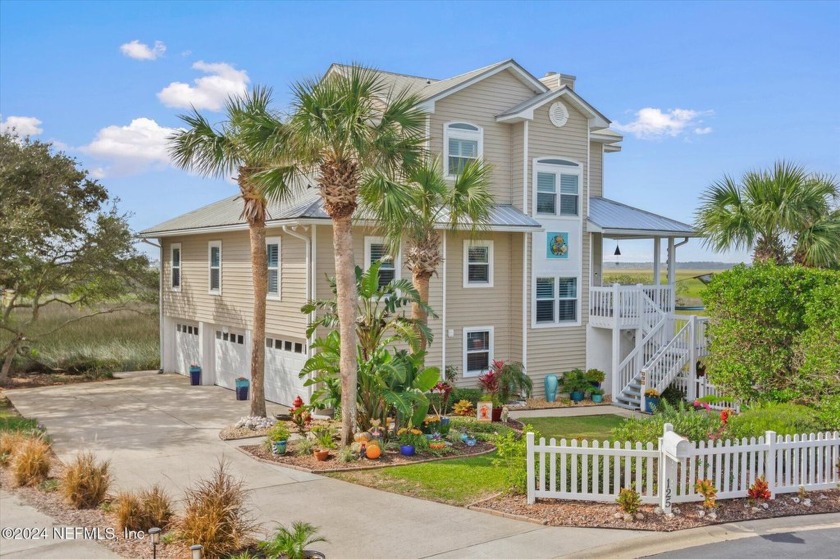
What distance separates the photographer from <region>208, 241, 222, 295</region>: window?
21594 mm

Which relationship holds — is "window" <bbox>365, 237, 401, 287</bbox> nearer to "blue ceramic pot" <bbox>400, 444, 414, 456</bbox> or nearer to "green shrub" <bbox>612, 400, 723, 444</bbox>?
"blue ceramic pot" <bbox>400, 444, 414, 456</bbox>

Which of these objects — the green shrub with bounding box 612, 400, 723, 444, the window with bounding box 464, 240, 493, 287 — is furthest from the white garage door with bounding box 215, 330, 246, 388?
the green shrub with bounding box 612, 400, 723, 444

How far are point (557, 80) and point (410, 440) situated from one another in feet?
50.2

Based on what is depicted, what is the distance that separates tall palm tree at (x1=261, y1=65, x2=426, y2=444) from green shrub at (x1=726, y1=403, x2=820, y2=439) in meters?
6.63

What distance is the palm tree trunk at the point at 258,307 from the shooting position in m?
15.4

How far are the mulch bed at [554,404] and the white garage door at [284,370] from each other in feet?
18.9

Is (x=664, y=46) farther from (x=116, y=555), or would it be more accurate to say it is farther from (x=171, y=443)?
(x=116, y=555)

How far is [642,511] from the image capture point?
945 cm

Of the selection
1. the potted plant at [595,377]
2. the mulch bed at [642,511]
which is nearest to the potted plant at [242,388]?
the potted plant at [595,377]

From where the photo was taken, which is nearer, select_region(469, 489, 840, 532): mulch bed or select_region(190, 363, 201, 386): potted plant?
select_region(469, 489, 840, 532): mulch bed

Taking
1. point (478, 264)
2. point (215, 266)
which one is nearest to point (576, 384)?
point (478, 264)

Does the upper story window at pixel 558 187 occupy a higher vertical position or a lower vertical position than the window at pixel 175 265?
higher

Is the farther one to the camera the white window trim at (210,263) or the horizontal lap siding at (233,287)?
the white window trim at (210,263)

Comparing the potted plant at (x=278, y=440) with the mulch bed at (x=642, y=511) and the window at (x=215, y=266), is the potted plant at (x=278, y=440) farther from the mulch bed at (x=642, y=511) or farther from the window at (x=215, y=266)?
the window at (x=215, y=266)
